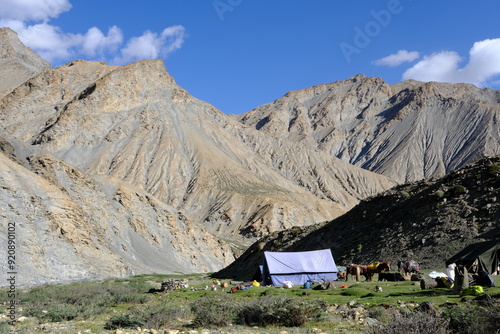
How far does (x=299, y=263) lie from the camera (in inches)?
1358

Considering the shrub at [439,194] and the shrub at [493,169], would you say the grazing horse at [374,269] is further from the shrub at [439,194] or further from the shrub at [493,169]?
the shrub at [493,169]

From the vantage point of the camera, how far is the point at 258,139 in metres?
172

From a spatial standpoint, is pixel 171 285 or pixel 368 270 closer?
pixel 368 270

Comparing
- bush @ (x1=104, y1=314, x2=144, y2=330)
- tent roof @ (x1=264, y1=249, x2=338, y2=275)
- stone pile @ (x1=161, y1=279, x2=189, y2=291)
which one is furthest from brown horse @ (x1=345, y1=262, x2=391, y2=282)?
bush @ (x1=104, y1=314, x2=144, y2=330)

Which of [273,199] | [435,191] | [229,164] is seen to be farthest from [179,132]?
[435,191]

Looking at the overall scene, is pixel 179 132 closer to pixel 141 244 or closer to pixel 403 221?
pixel 141 244

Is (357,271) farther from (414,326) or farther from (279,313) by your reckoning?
(414,326)

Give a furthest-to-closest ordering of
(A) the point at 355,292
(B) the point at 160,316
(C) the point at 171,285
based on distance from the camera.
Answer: (C) the point at 171,285 < (A) the point at 355,292 < (B) the point at 160,316

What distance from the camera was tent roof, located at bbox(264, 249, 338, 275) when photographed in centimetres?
→ 3406

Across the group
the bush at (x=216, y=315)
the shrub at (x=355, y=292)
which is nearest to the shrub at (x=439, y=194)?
the shrub at (x=355, y=292)

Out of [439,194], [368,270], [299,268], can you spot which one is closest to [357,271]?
[368,270]

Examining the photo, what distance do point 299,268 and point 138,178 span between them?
89987mm

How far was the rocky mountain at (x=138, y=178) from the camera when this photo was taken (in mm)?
51116

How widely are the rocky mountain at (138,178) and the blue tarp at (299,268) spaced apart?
21.1 meters
